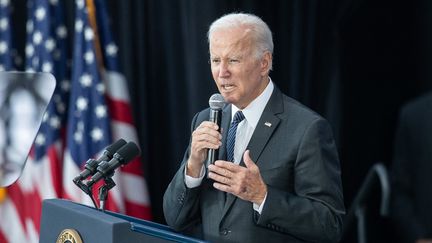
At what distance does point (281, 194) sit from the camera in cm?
223

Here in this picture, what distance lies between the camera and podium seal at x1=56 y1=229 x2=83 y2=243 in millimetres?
1973

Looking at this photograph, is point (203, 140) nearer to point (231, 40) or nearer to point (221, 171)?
point (221, 171)

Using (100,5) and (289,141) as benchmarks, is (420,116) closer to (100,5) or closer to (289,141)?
(289,141)

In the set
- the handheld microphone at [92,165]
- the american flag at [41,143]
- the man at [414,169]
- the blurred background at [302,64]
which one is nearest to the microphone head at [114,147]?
the handheld microphone at [92,165]

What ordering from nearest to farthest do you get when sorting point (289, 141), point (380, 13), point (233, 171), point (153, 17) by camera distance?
point (233, 171) < point (289, 141) < point (153, 17) < point (380, 13)

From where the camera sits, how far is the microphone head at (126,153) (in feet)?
7.28

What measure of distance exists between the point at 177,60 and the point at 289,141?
95.9 inches

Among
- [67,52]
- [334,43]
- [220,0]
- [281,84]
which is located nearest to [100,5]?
[67,52]

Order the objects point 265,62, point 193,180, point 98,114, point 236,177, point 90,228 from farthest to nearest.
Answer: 1. point 98,114
2. point 265,62
3. point 193,180
4. point 236,177
5. point 90,228

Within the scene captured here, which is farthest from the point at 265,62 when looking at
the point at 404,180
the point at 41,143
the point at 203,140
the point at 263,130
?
the point at 41,143

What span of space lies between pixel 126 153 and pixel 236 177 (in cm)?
38

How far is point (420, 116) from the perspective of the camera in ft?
12.2

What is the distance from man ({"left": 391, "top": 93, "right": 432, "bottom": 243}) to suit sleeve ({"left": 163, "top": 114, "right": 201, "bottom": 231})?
1.52 metres

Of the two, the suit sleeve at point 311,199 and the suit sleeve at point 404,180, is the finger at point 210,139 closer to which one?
the suit sleeve at point 311,199
